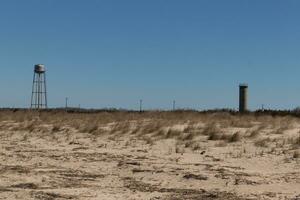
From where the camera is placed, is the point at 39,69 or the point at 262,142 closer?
the point at 262,142

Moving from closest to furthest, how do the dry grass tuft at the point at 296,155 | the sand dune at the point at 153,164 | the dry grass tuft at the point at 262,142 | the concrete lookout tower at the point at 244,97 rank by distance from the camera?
the sand dune at the point at 153,164
the dry grass tuft at the point at 296,155
the dry grass tuft at the point at 262,142
the concrete lookout tower at the point at 244,97

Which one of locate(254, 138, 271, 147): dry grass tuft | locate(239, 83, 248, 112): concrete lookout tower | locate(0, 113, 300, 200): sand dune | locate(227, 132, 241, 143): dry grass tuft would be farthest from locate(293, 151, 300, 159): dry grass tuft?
locate(239, 83, 248, 112): concrete lookout tower

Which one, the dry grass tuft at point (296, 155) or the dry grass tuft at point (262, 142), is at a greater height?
the dry grass tuft at point (262, 142)

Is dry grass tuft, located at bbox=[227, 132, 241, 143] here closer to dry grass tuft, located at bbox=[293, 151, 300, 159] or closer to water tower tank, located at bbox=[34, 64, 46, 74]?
dry grass tuft, located at bbox=[293, 151, 300, 159]

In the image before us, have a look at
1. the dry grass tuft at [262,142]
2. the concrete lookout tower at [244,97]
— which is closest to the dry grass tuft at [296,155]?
the dry grass tuft at [262,142]

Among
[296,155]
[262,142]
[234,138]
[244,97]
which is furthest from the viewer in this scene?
[244,97]

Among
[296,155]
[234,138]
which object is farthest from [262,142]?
[296,155]

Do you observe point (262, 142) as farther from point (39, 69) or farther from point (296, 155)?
point (39, 69)

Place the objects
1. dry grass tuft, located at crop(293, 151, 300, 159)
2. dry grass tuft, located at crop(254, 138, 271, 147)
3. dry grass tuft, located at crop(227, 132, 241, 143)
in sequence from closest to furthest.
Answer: dry grass tuft, located at crop(293, 151, 300, 159)
dry grass tuft, located at crop(254, 138, 271, 147)
dry grass tuft, located at crop(227, 132, 241, 143)

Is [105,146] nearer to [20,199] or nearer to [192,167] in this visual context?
[192,167]

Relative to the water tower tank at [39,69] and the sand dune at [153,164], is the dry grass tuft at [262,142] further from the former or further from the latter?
the water tower tank at [39,69]

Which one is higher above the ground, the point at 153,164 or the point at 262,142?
the point at 262,142

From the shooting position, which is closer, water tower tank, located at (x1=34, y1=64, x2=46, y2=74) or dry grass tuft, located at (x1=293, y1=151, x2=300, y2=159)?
dry grass tuft, located at (x1=293, y1=151, x2=300, y2=159)

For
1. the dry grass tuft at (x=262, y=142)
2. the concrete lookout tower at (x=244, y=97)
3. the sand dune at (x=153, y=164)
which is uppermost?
the concrete lookout tower at (x=244, y=97)
